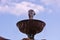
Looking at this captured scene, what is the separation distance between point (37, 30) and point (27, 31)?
428 mm

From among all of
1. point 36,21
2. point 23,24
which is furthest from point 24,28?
point 36,21

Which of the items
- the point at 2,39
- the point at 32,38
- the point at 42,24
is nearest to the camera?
the point at 2,39

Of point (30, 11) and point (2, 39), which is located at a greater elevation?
point (30, 11)

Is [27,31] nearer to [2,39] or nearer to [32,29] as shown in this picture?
[32,29]

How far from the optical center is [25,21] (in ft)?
19.0

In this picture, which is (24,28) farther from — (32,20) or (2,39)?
(2,39)

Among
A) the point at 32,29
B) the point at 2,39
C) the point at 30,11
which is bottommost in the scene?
the point at 2,39

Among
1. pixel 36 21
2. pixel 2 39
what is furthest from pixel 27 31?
pixel 2 39

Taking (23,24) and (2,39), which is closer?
(2,39)

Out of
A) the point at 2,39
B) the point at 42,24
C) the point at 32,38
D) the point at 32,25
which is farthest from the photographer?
the point at 32,38

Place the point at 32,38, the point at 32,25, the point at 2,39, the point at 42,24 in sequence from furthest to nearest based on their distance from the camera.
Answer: the point at 32,38 → the point at 42,24 → the point at 32,25 → the point at 2,39

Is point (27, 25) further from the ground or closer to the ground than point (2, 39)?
further from the ground

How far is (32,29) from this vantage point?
18.7 feet

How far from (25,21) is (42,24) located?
2.45 feet
